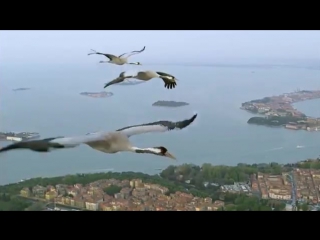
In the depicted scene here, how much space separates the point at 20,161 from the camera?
3418 millimetres

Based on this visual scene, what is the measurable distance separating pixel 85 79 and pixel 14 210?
120 centimetres

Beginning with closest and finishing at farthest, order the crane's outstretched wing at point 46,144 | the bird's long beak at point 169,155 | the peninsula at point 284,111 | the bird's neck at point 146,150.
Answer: the crane's outstretched wing at point 46,144, the bird's neck at point 146,150, the bird's long beak at point 169,155, the peninsula at point 284,111

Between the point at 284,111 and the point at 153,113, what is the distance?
3.48ft

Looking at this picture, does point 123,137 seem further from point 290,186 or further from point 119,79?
point 290,186

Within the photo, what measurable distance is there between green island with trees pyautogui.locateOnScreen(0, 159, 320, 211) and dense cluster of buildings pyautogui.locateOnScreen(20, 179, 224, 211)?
0.04 metres

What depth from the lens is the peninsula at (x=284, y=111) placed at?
3404 millimetres

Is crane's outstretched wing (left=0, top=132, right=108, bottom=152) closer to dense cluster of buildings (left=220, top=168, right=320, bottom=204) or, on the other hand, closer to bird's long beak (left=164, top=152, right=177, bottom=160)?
bird's long beak (left=164, top=152, right=177, bottom=160)

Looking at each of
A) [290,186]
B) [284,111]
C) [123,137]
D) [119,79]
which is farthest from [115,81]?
[290,186]

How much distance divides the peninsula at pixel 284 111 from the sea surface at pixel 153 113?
43 mm

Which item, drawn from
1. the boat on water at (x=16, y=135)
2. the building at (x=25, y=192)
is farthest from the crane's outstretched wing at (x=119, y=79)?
the building at (x=25, y=192)

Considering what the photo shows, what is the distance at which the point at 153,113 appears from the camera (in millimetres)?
3371

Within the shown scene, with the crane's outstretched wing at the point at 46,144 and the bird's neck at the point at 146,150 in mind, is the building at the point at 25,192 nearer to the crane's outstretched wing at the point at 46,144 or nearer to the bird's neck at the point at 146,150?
the bird's neck at the point at 146,150
